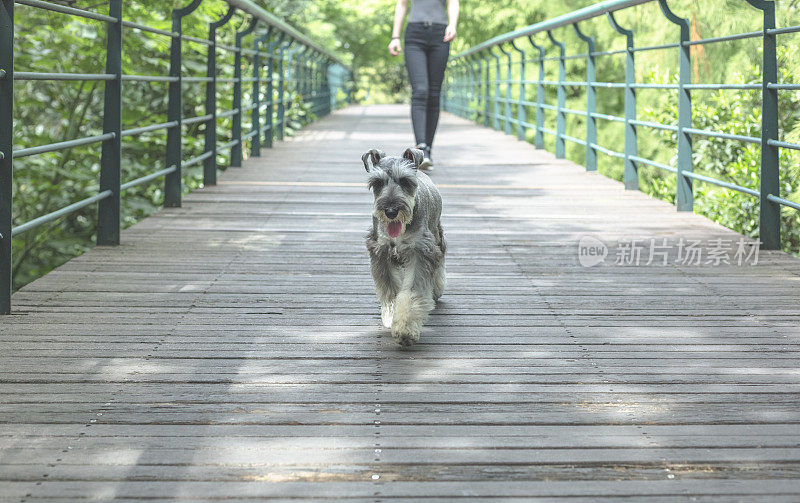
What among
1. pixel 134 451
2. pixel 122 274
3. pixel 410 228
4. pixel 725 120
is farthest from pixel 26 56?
pixel 725 120

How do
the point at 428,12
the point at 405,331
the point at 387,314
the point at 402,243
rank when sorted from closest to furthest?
the point at 405,331 → the point at 402,243 → the point at 387,314 → the point at 428,12

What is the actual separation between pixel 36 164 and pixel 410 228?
5.17 metres

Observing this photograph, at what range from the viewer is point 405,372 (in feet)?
11.4

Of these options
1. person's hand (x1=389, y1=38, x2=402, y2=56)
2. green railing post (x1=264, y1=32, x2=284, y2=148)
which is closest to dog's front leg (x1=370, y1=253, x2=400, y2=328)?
person's hand (x1=389, y1=38, x2=402, y2=56)

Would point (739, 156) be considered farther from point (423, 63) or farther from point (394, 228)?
point (394, 228)

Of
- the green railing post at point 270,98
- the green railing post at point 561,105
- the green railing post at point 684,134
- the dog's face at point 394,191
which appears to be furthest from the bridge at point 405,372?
the green railing post at point 270,98

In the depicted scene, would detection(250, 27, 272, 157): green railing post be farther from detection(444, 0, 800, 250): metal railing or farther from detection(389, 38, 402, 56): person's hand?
detection(444, 0, 800, 250): metal railing

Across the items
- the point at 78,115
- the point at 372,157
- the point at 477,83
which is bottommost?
the point at 372,157

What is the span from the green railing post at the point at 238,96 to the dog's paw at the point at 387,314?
6062 mm

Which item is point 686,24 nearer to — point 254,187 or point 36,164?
point 254,187

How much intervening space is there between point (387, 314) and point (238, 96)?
655 centimetres

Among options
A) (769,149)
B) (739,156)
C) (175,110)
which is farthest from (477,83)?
(769,149)

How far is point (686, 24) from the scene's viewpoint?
7.36 metres

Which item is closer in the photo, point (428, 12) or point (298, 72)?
point (428, 12)
